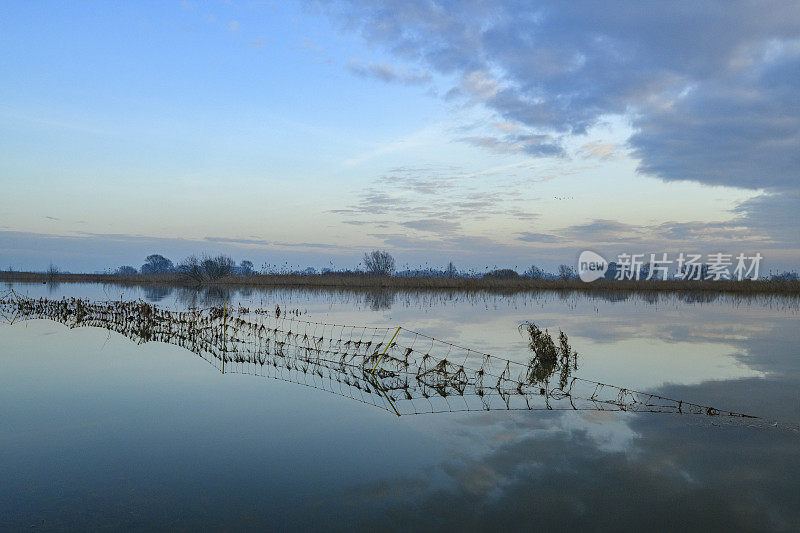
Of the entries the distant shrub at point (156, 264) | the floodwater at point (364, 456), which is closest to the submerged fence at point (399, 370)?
the floodwater at point (364, 456)

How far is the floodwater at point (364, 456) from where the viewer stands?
4.03 meters

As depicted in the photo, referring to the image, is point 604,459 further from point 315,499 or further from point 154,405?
point 154,405

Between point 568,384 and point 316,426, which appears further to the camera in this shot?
point 568,384

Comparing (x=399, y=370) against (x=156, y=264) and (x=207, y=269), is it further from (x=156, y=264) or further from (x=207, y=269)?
(x=156, y=264)

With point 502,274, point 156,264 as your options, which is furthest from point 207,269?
point 156,264

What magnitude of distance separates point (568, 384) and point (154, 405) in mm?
6439

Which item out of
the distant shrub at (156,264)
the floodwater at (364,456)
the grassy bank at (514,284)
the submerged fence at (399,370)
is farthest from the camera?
the distant shrub at (156,264)

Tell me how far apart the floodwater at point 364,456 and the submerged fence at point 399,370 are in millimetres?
366

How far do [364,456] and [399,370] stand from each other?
14.2 ft

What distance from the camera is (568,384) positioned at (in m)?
8.58

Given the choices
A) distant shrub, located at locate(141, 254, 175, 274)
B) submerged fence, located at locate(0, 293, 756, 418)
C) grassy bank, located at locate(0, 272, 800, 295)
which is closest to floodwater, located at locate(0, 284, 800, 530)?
submerged fence, located at locate(0, 293, 756, 418)

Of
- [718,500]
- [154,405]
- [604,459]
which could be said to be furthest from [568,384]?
[154,405]

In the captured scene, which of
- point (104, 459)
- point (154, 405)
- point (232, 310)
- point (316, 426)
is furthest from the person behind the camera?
point (232, 310)

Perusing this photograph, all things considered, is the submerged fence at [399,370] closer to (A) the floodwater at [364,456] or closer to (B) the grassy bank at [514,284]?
(A) the floodwater at [364,456]
